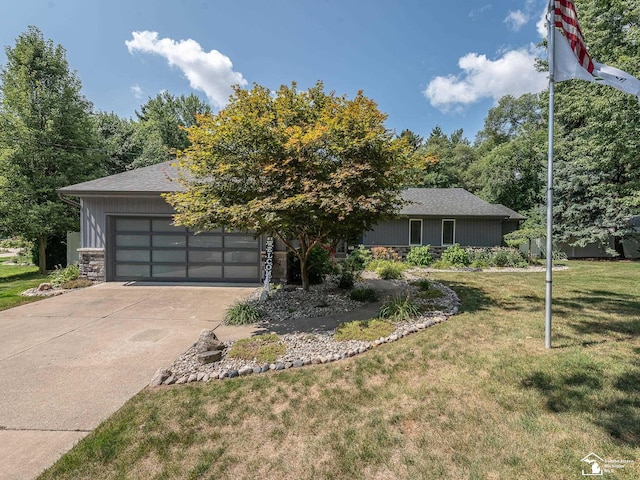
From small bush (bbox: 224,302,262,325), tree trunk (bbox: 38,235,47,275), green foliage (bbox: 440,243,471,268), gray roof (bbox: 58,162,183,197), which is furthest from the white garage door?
green foliage (bbox: 440,243,471,268)

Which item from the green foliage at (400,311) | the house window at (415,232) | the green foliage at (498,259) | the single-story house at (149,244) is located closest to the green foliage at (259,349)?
the green foliage at (400,311)

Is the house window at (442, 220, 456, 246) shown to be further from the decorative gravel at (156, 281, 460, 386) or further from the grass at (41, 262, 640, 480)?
the grass at (41, 262, 640, 480)

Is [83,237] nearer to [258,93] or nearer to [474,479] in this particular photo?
[258,93]

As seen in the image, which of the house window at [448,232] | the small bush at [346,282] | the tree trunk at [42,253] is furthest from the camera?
the house window at [448,232]

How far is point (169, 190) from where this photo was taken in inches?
354

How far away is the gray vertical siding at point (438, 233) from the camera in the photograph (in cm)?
1546

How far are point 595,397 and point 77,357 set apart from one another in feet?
20.8

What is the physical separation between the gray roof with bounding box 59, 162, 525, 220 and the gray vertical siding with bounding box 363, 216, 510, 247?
566 millimetres

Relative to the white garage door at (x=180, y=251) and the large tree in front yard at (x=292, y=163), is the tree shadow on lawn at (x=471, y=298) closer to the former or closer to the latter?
the large tree in front yard at (x=292, y=163)

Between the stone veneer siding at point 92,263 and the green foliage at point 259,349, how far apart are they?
761 centimetres

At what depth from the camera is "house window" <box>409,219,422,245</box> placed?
1582cm

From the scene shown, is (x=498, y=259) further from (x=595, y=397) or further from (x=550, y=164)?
(x=595, y=397)

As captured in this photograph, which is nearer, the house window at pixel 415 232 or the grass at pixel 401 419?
the grass at pixel 401 419

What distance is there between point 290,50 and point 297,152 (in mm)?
6589
